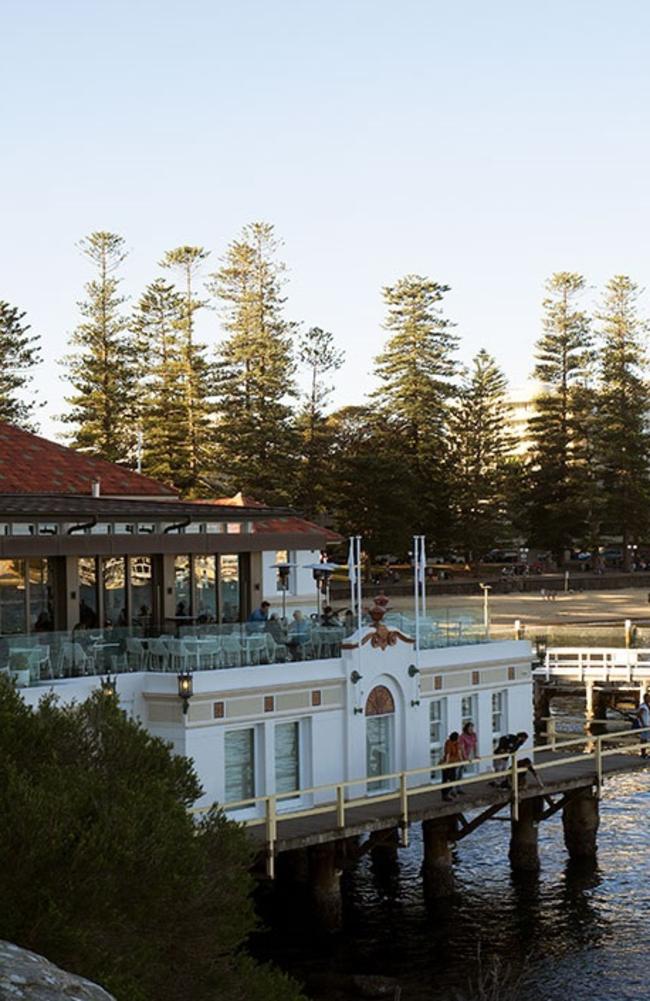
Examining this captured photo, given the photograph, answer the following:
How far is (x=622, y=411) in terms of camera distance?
100750 mm

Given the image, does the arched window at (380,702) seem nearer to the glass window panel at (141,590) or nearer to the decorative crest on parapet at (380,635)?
the decorative crest on parapet at (380,635)

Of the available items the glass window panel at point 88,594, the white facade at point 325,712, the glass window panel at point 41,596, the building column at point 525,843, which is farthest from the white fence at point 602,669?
the glass window panel at point 41,596

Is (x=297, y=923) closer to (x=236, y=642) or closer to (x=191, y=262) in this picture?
(x=236, y=642)

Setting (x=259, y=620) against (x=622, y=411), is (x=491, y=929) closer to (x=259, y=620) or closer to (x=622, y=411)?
(x=259, y=620)

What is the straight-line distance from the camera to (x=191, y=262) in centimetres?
8588

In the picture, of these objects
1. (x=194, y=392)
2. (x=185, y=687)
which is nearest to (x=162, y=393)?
(x=194, y=392)

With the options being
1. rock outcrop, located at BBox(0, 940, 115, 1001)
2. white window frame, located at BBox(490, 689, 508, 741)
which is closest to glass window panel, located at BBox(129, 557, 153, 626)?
white window frame, located at BBox(490, 689, 508, 741)

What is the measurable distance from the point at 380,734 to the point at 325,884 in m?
3.04

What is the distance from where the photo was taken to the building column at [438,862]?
88.9ft

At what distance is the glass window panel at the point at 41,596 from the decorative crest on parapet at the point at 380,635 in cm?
533

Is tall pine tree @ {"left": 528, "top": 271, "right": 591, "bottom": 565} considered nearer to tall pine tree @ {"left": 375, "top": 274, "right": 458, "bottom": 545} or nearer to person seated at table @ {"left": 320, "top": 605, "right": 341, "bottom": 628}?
tall pine tree @ {"left": 375, "top": 274, "right": 458, "bottom": 545}

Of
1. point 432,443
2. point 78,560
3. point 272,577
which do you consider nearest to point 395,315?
point 432,443

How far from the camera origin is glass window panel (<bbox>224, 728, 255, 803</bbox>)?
24.3 metres

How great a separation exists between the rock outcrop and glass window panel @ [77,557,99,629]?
59.5 ft
